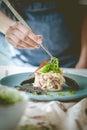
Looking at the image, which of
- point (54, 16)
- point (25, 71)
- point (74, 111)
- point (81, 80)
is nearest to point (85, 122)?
point (74, 111)

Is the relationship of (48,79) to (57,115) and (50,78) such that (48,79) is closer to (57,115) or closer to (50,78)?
(50,78)

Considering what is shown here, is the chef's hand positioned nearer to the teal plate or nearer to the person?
the person

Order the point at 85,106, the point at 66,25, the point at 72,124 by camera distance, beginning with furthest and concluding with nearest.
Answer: the point at 66,25
the point at 85,106
the point at 72,124

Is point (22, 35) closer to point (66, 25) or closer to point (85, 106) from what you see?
point (66, 25)

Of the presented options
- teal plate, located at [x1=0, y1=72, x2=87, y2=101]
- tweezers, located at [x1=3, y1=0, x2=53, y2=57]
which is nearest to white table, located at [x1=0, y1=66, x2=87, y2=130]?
teal plate, located at [x1=0, y1=72, x2=87, y2=101]

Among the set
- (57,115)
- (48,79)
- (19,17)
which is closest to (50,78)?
(48,79)

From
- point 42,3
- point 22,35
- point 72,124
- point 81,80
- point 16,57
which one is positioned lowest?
point 72,124

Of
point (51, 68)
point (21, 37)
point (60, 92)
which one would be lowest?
point (60, 92)
